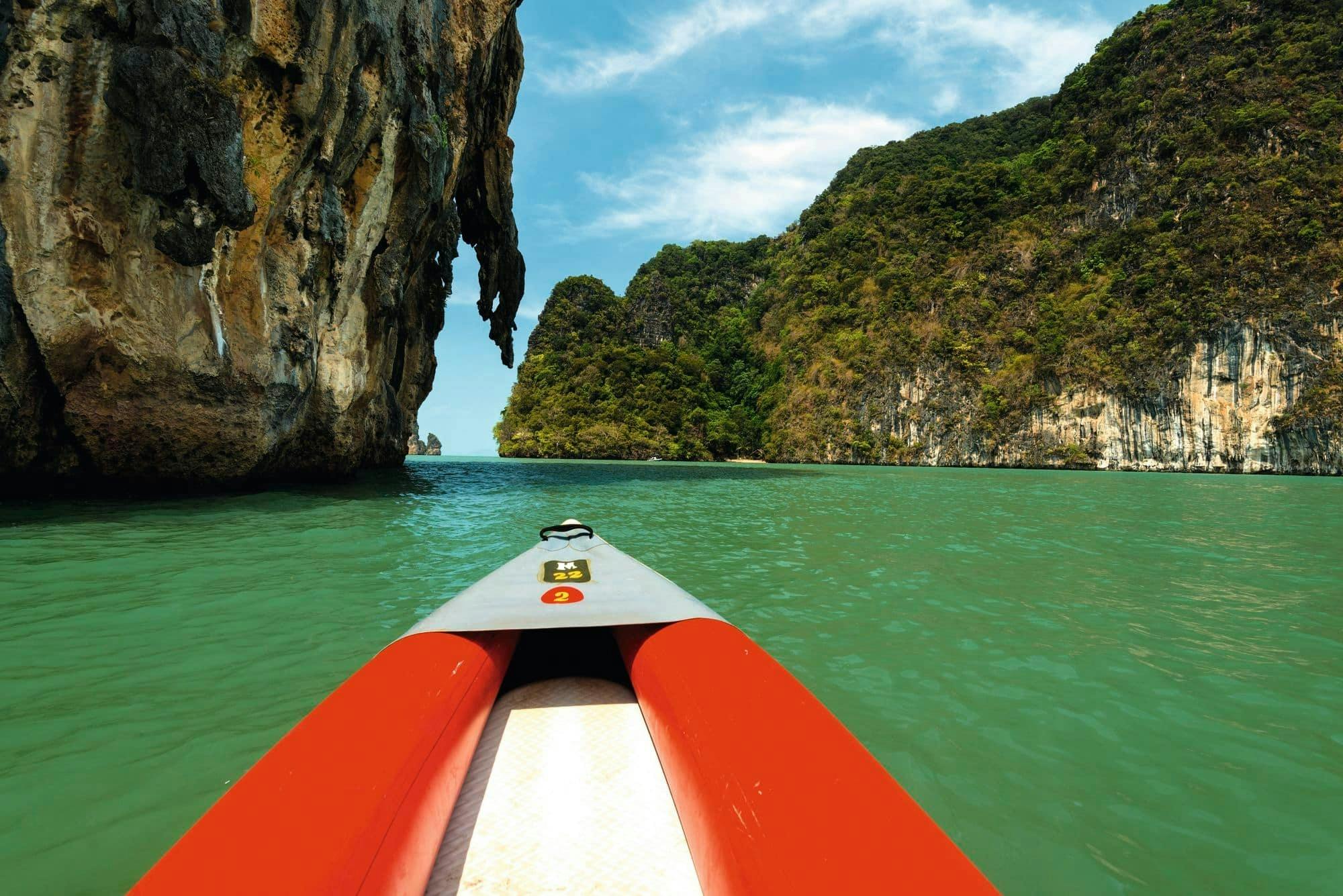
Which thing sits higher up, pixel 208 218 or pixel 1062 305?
pixel 1062 305

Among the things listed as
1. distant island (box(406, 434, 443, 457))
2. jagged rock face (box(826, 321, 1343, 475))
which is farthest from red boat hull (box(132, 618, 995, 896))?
distant island (box(406, 434, 443, 457))

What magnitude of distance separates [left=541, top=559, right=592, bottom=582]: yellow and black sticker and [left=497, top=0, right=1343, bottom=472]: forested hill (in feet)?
191

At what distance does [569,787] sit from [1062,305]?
6764 centimetres

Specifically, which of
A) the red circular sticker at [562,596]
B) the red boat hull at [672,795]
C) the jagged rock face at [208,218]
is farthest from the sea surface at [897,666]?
the jagged rock face at [208,218]

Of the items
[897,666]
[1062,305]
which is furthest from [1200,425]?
[897,666]

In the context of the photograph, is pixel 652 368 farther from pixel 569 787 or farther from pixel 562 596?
pixel 569 787

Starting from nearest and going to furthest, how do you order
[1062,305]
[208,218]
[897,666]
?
[897,666], [208,218], [1062,305]

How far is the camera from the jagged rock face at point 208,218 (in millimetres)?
8320

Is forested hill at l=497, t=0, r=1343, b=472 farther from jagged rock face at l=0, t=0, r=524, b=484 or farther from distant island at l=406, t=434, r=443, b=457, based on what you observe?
jagged rock face at l=0, t=0, r=524, b=484

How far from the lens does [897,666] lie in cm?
390

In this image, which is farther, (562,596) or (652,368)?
(652,368)

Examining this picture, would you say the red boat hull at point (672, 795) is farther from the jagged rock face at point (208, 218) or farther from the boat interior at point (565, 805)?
the jagged rock face at point (208, 218)

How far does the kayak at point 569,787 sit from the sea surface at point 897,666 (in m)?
1.04

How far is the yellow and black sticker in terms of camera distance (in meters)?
3.68
